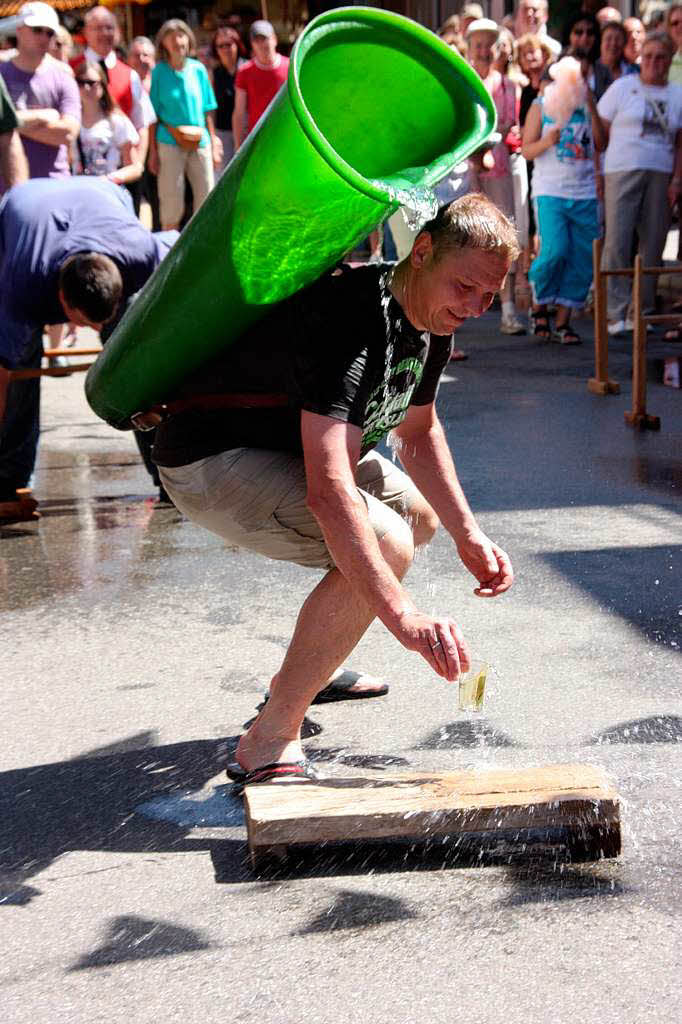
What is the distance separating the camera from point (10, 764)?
12.0ft

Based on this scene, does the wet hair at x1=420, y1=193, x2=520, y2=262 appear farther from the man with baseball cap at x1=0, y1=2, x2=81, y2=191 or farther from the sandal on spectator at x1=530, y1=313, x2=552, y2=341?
the sandal on spectator at x1=530, y1=313, x2=552, y2=341

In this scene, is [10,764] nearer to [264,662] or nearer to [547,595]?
[264,662]

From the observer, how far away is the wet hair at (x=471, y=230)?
307 centimetres

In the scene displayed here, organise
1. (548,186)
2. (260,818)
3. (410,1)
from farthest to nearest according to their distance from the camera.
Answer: (410,1) < (548,186) < (260,818)

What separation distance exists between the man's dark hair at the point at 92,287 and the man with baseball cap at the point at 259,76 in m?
6.63

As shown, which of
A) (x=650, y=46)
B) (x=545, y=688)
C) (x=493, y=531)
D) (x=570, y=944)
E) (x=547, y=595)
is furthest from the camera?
(x=650, y=46)

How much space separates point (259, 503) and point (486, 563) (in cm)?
56

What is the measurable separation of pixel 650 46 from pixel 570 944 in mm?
8279

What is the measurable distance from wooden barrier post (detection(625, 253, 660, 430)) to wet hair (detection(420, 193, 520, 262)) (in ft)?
15.4

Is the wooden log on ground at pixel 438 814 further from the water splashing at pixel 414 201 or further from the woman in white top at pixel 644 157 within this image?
the woman in white top at pixel 644 157

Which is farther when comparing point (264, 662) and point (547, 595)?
point (547, 595)

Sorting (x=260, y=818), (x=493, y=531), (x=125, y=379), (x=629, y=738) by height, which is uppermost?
(x=125, y=379)

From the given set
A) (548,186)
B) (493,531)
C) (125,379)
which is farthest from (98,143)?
(125,379)

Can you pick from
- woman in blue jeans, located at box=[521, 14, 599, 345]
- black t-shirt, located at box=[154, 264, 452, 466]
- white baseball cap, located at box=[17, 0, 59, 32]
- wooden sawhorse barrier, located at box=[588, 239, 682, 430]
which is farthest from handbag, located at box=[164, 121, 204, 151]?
black t-shirt, located at box=[154, 264, 452, 466]
